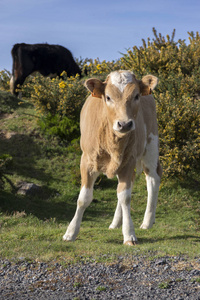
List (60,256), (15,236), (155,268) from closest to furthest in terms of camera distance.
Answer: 1. (155,268)
2. (60,256)
3. (15,236)

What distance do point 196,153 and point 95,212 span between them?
133 inches

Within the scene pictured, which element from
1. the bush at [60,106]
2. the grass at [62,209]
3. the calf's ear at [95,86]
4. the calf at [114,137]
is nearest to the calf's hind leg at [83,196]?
the calf at [114,137]

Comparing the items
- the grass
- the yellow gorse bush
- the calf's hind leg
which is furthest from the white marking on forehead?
the yellow gorse bush

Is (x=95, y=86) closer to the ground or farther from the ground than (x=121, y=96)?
farther from the ground

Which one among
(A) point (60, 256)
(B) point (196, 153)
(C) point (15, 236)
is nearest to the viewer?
(A) point (60, 256)

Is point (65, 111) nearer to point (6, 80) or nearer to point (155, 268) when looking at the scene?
point (6, 80)

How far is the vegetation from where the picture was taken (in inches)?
256

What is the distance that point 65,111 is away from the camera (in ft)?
47.9

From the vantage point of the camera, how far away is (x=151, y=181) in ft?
26.1

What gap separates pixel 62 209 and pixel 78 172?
1.75 meters

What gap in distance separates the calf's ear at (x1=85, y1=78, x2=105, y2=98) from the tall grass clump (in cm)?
604

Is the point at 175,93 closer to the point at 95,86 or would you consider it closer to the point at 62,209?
the point at 62,209

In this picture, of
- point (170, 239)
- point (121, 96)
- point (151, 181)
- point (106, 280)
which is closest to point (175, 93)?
point (151, 181)

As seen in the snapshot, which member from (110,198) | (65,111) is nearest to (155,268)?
(110,198)
